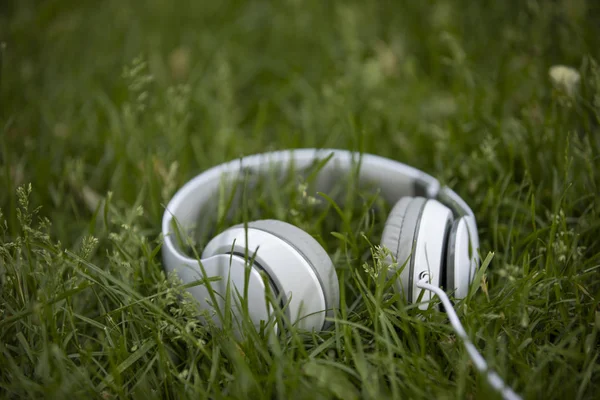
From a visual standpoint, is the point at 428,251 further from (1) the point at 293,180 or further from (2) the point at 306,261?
(1) the point at 293,180

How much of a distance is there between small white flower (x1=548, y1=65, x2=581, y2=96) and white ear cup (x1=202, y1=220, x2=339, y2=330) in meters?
1.45

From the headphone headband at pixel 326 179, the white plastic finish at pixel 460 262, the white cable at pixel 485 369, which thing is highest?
the headphone headband at pixel 326 179

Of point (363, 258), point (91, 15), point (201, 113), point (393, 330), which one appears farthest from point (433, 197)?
point (91, 15)

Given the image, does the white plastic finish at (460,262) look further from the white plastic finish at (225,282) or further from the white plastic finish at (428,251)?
the white plastic finish at (225,282)

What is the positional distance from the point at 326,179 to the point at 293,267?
0.68m

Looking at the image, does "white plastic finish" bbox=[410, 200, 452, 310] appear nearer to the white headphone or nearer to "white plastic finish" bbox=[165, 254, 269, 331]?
the white headphone

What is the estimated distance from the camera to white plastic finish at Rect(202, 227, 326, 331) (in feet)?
5.08

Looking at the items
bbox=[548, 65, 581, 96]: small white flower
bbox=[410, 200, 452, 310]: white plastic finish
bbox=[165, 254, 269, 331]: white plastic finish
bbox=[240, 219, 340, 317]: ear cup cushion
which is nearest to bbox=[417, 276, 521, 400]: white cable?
bbox=[410, 200, 452, 310]: white plastic finish

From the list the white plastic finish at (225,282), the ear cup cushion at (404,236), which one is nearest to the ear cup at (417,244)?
the ear cup cushion at (404,236)

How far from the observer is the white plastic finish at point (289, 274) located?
1.55 meters

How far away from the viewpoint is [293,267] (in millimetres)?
1548

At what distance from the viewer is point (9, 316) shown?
1.70 m

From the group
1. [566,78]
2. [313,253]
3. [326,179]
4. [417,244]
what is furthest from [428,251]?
[566,78]

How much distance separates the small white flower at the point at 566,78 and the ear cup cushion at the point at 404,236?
3.46 feet
